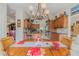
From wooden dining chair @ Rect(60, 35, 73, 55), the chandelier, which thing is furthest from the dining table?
the chandelier

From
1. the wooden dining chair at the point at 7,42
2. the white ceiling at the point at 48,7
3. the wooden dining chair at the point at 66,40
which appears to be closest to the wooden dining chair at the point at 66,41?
the wooden dining chair at the point at 66,40

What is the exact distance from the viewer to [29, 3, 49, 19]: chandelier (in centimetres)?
105

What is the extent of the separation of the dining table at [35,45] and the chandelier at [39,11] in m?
0.24

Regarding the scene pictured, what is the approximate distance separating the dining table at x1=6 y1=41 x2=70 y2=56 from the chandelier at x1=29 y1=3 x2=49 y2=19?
241 millimetres

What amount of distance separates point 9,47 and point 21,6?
0.39 metres

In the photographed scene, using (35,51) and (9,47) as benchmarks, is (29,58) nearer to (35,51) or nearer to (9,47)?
(35,51)

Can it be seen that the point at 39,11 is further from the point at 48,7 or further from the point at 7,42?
the point at 7,42

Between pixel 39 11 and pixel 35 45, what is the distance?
311 millimetres

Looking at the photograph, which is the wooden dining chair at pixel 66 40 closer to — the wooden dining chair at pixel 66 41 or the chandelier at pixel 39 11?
the wooden dining chair at pixel 66 41

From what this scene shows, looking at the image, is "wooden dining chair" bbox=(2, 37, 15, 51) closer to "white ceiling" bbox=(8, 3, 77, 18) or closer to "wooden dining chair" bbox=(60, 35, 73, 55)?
"white ceiling" bbox=(8, 3, 77, 18)

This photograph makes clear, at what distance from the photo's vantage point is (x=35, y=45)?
1.05 meters

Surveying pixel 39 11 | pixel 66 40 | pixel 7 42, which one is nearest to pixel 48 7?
pixel 39 11

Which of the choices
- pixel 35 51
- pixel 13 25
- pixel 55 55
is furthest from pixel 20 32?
pixel 55 55

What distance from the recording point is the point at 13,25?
3.43ft
